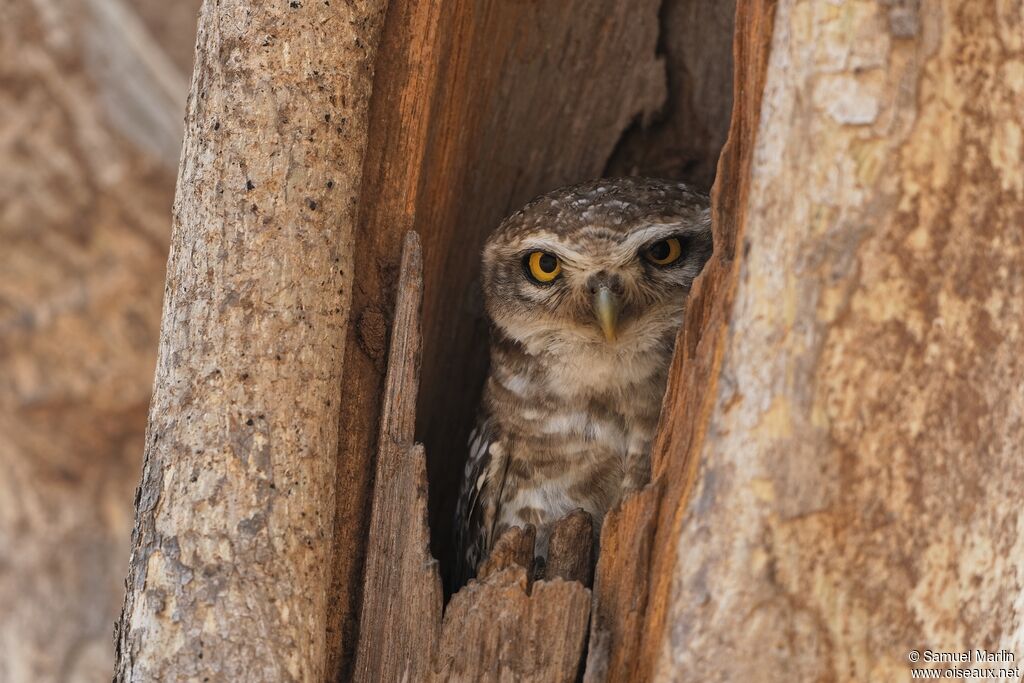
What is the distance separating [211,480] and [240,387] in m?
0.19

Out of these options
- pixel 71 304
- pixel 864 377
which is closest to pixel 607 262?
pixel 864 377

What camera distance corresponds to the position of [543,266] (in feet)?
9.56

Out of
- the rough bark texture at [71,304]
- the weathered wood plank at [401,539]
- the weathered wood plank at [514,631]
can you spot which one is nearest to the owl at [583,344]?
the weathered wood plank at [401,539]

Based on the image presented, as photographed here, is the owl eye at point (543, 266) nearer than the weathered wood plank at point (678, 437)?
No

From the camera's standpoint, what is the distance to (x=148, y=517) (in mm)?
2168

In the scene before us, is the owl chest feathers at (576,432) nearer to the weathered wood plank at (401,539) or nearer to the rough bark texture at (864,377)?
the weathered wood plank at (401,539)

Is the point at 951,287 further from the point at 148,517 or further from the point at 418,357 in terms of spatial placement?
the point at 148,517

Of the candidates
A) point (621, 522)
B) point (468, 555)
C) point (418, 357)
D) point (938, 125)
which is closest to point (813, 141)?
point (938, 125)

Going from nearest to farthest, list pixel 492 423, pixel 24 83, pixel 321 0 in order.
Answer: pixel 321 0 → pixel 492 423 → pixel 24 83

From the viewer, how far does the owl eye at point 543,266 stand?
114 inches

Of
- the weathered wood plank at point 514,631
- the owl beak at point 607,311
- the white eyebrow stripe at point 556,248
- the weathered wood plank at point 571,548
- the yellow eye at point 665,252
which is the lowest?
the weathered wood plank at point 514,631

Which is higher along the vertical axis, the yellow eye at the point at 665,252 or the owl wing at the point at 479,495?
the yellow eye at the point at 665,252

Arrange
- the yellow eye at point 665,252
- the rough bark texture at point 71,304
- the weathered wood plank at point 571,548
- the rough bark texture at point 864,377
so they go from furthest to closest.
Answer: the rough bark texture at point 71,304 < the yellow eye at point 665,252 < the weathered wood plank at point 571,548 < the rough bark texture at point 864,377

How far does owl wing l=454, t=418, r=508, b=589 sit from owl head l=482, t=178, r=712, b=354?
294 millimetres
